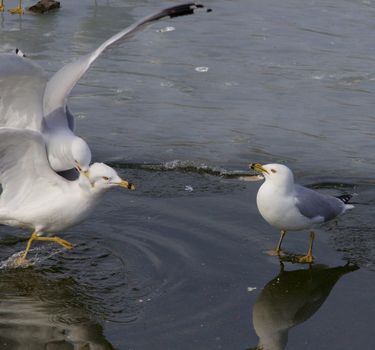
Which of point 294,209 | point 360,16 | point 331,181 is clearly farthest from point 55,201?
point 360,16

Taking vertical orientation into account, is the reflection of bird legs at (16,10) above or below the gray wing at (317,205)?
below

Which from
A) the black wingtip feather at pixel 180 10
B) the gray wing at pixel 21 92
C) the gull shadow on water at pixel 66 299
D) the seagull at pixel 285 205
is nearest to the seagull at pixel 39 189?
the gull shadow on water at pixel 66 299

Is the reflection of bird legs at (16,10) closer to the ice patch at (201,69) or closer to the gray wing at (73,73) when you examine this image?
the ice patch at (201,69)

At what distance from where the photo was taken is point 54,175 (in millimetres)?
6043

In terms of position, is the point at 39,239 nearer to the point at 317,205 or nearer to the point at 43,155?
the point at 43,155

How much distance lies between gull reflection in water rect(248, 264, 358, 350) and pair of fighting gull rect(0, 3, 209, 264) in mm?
1087

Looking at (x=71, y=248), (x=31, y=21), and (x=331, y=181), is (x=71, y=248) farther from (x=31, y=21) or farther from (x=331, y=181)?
(x=31, y=21)

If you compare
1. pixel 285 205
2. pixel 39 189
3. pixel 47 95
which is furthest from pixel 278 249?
pixel 47 95

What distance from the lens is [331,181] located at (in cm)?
749

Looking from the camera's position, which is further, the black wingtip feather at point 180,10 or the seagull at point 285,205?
the black wingtip feather at point 180,10

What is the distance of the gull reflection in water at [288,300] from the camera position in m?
4.91

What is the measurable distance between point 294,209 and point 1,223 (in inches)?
80.8

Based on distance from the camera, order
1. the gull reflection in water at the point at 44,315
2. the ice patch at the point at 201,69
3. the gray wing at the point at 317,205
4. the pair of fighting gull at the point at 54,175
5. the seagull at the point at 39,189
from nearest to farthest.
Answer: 1. the gull reflection in water at the point at 44,315
2. the seagull at the point at 39,189
3. the pair of fighting gull at the point at 54,175
4. the gray wing at the point at 317,205
5. the ice patch at the point at 201,69

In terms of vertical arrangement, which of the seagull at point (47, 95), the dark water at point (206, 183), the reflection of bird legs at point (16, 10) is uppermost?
the seagull at point (47, 95)
